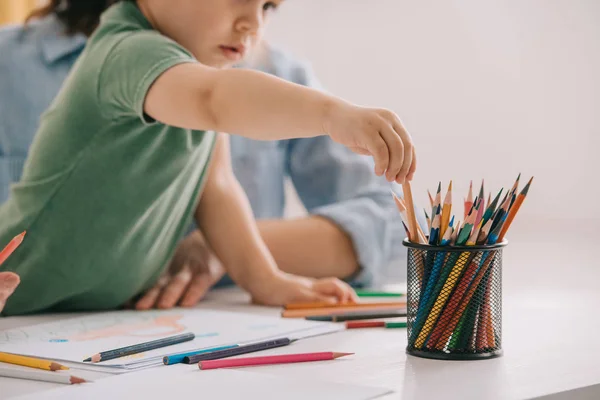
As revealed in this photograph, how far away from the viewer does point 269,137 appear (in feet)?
2.08

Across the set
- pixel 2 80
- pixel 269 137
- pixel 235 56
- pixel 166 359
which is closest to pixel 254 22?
pixel 235 56

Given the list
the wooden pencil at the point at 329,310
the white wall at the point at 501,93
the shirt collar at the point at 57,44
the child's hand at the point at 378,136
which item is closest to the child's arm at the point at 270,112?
the child's hand at the point at 378,136

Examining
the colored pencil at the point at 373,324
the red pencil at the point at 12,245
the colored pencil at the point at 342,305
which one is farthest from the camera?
the colored pencil at the point at 342,305

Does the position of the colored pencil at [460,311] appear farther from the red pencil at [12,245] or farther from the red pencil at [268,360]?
the red pencil at [12,245]

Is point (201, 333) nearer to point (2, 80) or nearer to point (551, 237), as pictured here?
point (2, 80)

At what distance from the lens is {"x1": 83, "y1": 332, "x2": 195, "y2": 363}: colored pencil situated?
1.97 feet

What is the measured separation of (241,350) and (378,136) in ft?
0.59

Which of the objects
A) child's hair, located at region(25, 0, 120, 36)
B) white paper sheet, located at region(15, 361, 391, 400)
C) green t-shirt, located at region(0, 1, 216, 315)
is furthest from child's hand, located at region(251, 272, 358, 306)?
child's hair, located at region(25, 0, 120, 36)

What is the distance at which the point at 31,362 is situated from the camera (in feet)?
1.94

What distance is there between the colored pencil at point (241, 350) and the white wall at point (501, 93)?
38.1 inches

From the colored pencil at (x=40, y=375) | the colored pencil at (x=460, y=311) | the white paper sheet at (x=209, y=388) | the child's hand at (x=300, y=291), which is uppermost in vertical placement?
the colored pencil at (x=460, y=311)

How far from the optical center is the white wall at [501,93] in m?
1.60

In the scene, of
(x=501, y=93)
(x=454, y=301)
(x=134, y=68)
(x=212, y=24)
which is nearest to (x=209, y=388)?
(x=454, y=301)

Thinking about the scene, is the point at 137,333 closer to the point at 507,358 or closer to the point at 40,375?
the point at 40,375
